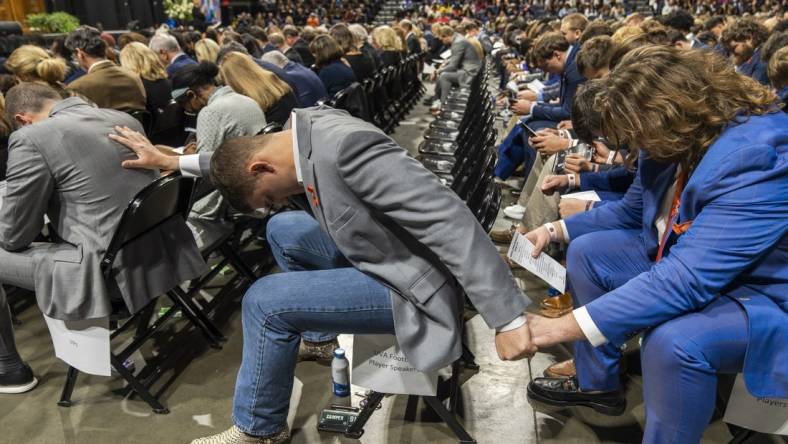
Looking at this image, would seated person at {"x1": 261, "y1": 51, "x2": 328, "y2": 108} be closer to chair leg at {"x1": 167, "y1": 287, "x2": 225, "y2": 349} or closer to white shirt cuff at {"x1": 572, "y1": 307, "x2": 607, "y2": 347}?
chair leg at {"x1": 167, "y1": 287, "x2": 225, "y2": 349}

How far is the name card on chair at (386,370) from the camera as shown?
1.83m

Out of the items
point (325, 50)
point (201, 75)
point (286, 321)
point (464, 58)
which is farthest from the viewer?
point (464, 58)

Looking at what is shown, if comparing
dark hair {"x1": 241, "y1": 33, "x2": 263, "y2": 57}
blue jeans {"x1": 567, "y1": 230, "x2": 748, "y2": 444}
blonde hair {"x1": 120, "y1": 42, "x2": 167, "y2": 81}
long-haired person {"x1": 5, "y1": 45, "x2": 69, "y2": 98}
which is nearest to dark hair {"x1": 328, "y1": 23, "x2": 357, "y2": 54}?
dark hair {"x1": 241, "y1": 33, "x2": 263, "y2": 57}

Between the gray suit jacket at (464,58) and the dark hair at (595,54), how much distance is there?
14.9ft

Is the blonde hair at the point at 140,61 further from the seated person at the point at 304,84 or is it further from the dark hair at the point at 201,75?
the dark hair at the point at 201,75

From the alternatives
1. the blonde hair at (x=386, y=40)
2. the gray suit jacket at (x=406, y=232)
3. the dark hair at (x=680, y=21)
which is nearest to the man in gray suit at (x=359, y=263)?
the gray suit jacket at (x=406, y=232)

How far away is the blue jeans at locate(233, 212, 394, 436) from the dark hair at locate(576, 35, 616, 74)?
2261 mm

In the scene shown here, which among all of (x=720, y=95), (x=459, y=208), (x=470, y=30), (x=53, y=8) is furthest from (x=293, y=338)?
(x=53, y=8)

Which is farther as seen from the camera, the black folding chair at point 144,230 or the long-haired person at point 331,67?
the long-haired person at point 331,67

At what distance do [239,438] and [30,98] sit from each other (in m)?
1.47

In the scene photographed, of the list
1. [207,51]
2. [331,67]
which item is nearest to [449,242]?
[207,51]

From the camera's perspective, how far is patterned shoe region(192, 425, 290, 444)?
1.89m

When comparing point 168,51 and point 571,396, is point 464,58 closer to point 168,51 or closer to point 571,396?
point 168,51

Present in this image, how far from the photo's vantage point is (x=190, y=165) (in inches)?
94.3
